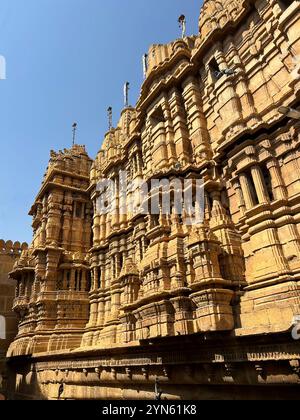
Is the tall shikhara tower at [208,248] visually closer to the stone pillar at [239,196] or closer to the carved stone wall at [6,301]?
the stone pillar at [239,196]

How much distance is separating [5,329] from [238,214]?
2217cm

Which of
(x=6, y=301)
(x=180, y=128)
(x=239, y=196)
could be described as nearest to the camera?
(x=239, y=196)

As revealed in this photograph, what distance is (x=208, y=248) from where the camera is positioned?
988 cm

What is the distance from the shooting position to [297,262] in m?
8.77

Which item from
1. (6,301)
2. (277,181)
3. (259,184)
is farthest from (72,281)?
(277,181)

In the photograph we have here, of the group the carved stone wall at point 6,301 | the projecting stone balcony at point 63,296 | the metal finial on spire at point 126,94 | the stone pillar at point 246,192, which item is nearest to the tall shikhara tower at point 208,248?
the stone pillar at point 246,192

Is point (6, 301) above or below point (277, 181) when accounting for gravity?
above

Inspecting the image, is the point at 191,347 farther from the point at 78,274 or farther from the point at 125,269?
the point at 78,274

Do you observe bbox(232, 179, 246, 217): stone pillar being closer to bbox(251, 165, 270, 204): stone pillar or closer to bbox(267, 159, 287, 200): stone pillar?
bbox(251, 165, 270, 204): stone pillar

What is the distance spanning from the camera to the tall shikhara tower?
8820 mm

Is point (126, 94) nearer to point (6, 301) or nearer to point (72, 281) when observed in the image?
point (72, 281)

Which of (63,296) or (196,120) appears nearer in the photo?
(196,120)

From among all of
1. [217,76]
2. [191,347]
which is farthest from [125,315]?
[217,76]

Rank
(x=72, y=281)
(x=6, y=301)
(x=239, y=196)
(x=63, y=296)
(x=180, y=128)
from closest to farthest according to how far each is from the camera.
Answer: (x=239, y=196) → (x=180, y=128) → (x=63, y=296) → (x=72, y=281) → (x=6, y=301)
